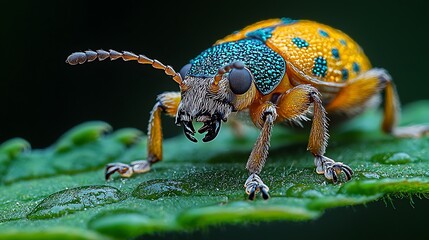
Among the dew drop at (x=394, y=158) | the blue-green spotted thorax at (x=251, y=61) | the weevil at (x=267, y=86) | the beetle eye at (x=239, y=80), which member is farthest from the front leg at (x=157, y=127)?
the dew drop at (x=394, y=158)

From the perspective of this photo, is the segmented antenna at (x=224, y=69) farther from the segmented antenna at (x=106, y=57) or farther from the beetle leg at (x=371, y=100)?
the beetle leg at (x=371, y=100)

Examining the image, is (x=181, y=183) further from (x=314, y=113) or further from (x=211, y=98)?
(x=314, y=113)

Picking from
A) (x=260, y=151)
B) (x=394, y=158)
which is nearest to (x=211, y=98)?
(x=260, y=151)

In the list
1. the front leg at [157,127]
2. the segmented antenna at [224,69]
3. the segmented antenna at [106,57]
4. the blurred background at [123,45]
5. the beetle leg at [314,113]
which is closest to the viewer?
the segmented antenna at [224,69]

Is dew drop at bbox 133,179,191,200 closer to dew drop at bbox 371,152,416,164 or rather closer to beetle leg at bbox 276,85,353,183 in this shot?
beetle leg at bbox 276,85,353,183

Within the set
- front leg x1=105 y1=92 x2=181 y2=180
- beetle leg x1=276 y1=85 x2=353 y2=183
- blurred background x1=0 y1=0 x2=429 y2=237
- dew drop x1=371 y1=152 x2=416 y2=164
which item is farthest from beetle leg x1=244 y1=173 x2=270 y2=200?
blurred background x1=0 y1=0 x2=429 y2=237

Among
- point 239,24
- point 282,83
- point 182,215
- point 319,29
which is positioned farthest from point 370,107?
point 239,24
